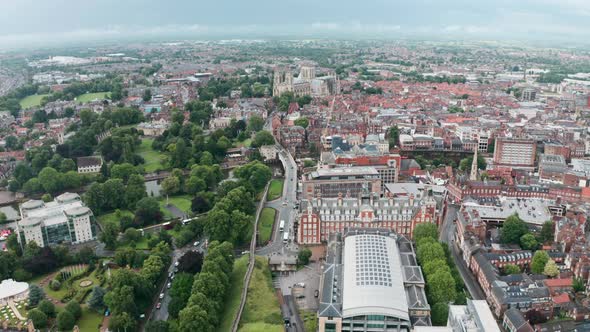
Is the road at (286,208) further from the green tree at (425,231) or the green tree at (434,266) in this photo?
the green tree at (434,266)

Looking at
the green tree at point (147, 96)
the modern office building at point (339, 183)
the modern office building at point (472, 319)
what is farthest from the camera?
the green tree at point (147, 96)

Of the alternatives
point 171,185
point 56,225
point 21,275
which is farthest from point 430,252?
point 56,225

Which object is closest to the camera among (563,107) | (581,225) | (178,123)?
(581,225)

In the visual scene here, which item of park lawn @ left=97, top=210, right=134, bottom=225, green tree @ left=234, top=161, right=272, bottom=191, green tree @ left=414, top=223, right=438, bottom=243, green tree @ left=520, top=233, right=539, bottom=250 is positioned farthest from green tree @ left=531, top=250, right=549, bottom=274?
park lawn @ left=97, top=210, right=134, bottom=225

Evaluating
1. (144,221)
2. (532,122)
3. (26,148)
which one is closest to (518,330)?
(144,221)

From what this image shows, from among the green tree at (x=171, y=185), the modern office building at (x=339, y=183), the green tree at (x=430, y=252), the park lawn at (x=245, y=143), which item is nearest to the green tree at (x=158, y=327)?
the green tree at (x=430, y=252)

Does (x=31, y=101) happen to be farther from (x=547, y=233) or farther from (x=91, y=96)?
(x=547, y=233)

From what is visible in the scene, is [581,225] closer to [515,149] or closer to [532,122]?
[515,149]
